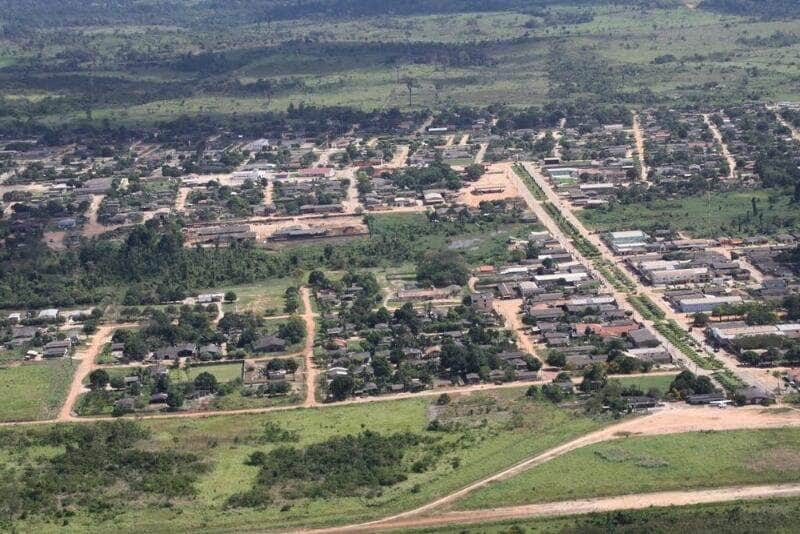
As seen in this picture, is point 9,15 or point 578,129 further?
point 9,15

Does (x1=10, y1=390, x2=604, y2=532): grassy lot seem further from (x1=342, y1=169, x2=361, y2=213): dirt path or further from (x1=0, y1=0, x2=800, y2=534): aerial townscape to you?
(x1=342, y1=169, x2=361, y2=213): dirt path

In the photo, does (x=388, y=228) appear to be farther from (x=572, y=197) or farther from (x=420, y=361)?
(x=420, y=361)

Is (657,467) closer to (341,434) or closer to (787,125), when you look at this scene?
(341,434)

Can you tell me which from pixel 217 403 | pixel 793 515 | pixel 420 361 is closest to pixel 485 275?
pixel 420 361

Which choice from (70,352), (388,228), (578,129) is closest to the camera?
(70,352)

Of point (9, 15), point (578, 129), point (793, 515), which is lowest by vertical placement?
point (793, 515)

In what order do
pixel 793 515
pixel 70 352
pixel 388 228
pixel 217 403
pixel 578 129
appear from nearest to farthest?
pixel 793 515 < pixel 217 403 < pixel 70 352 < pixel 388 228 < pixel 578 129

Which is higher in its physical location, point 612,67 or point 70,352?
point 612,67

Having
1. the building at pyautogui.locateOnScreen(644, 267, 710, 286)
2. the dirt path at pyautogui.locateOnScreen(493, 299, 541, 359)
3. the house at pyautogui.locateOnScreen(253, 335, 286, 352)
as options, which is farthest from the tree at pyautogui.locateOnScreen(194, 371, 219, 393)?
the building at pyautogui.locateOnScreen(644, 267, 710, 286)
